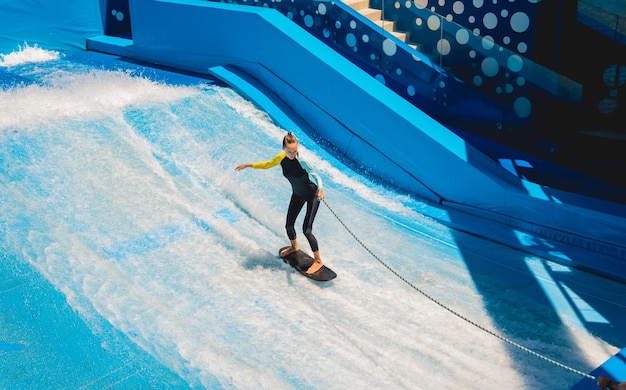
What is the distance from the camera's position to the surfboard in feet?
A: 21.9

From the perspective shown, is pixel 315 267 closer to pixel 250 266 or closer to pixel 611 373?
pixel 250 266

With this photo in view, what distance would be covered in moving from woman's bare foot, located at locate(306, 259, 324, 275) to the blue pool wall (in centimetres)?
233

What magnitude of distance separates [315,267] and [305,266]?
0.34ft

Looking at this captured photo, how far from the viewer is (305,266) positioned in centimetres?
678

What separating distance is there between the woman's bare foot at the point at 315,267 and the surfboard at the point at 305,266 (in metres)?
0.02

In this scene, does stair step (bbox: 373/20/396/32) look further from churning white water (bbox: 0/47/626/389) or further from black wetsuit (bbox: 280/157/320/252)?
black wetsuit (bbox: 280/157/320/252)

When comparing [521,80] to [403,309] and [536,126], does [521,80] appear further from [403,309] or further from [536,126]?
[403,309]

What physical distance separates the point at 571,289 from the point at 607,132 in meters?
3.18

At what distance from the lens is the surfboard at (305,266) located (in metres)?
6.66

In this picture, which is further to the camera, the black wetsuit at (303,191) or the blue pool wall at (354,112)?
the blue pool wall at (354,112)

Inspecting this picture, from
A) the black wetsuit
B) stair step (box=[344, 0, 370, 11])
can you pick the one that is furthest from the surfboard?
stair step (box=[344, 0, 370, 11])

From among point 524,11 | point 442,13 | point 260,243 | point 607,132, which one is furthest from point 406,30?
point 260,243

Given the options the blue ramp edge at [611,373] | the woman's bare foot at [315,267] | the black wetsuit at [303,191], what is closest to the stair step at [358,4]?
the black wetsuit at [303,191]

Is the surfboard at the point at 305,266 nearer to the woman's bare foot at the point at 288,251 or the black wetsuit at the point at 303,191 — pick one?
the woman's bare foot at the point at 288,251
